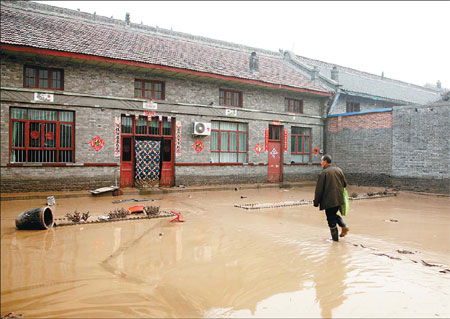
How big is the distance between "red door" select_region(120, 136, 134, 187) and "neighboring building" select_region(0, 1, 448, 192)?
4 centimetres

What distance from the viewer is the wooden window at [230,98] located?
16391 millimetres

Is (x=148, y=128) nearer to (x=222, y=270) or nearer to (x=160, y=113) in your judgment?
(x=160, y=113)

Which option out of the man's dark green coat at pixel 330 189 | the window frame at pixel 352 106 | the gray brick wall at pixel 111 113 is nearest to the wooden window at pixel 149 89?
the gray brick wall at pixel 111 113

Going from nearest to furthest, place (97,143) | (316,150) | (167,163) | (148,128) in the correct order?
(97,143) → (148,128) → (167,163) → (316,150)

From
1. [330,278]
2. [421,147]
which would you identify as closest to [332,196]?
[330,278]

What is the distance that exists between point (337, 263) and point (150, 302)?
9.50 ft

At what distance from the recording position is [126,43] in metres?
15.1

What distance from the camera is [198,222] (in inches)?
314

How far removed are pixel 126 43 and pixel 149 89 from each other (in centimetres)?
234

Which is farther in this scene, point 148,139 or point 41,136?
point 148,139

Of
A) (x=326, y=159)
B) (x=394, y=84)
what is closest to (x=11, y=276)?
(x=326, y=159)

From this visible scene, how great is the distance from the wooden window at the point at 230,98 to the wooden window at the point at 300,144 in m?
3.59

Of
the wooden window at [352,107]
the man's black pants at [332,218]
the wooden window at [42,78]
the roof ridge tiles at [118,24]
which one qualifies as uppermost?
the roof ridge tiles at [118,24]

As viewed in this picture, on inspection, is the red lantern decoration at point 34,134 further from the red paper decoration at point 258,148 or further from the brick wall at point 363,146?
the brick wall at point 363,146
